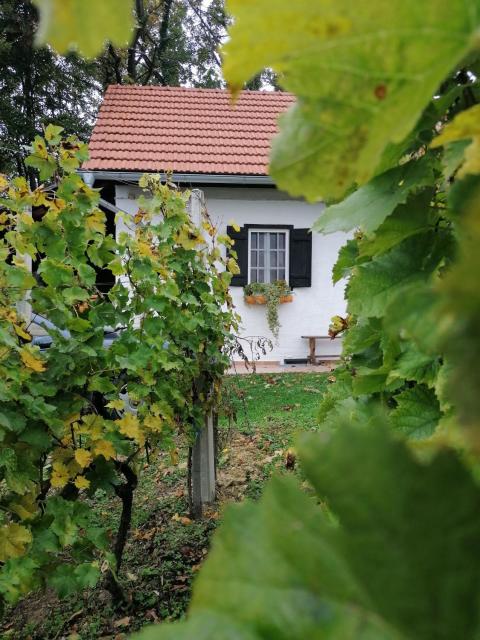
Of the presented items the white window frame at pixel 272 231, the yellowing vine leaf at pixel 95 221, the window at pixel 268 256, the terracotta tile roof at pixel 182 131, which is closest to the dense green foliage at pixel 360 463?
the yellowing vine leaf at pixel 95 221

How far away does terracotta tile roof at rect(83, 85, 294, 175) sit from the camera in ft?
25.1

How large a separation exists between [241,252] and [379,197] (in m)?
7.31

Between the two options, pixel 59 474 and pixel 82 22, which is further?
pixel 59 474

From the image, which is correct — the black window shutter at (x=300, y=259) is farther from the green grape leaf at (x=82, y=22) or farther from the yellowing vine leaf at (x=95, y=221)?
the green grape leaf at (x=82, y=22)

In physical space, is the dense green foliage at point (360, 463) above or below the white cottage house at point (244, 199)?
below

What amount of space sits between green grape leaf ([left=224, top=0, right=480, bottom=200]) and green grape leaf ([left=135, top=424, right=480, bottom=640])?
15 centimetres

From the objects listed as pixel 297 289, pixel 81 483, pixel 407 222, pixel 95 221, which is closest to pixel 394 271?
pixel 407 222

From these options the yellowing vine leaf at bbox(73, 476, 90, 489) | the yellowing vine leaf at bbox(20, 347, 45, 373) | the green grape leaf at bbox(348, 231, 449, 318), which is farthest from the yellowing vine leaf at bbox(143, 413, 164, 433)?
the green grape leaf at bbox(348, 231, 449, 318)

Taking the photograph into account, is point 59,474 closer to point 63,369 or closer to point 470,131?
point 63,369

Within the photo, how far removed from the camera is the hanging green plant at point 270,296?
7938mm

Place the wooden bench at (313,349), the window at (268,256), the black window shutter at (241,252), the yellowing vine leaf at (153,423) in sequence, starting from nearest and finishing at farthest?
the yellowing vine leaf at (153,423), the black window shutter at (241,252), the wooden bench at (313,349), the window at (268,256)

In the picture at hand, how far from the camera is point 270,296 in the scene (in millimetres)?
7930

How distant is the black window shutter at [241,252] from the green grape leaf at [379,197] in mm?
7171

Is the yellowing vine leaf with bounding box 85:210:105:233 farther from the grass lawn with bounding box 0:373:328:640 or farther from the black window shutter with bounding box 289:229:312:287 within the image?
the black window shutter with bounding box 289:229:312:287
